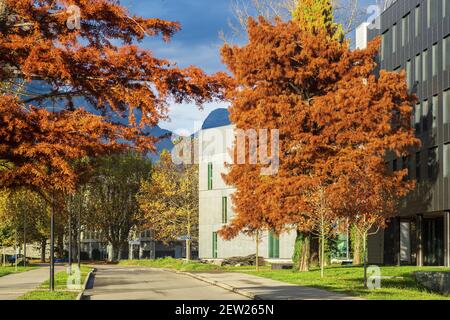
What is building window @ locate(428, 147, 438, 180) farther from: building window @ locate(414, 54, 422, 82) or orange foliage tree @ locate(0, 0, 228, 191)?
orange foliage tree @ locate(0, 0, 228, 191)

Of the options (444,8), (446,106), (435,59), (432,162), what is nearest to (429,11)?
(444,8)

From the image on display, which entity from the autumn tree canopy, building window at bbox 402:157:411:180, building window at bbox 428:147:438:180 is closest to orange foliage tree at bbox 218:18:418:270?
the autumn tree canopy

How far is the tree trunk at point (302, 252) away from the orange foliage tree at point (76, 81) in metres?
31.4

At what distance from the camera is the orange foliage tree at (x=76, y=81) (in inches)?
470

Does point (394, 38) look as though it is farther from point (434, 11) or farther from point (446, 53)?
point (446, 53)

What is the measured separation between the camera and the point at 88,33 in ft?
42.8

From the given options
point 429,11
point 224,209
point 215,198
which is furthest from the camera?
point 215,198

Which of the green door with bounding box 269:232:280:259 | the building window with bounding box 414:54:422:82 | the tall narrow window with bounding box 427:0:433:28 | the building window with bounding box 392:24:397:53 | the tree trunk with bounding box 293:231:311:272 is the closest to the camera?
the tree trunk with bounding box 293:231:311:272

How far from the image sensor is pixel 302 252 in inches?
1718

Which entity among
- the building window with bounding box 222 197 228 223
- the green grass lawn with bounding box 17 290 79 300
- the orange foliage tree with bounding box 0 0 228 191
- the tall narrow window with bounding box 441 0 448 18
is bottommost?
the green grass lawn with bounding box 17 290 79 300

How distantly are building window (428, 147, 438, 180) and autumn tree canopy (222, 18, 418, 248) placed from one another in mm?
7514

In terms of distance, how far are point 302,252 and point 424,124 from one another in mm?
14151

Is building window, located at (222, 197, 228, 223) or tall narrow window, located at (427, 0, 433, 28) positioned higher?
tall narrow window, located at (427, 0, 433, 28)

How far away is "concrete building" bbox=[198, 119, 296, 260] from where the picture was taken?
68.1m
